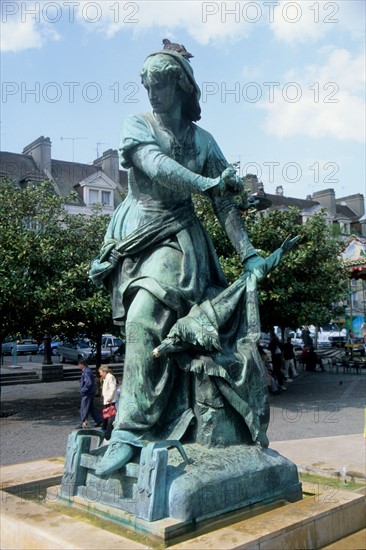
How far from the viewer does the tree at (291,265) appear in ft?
46.1

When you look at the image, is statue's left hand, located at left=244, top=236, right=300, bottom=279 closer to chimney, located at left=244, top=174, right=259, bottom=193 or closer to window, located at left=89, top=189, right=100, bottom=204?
chimney, located at left=244, top=174, right=259, bottom=193

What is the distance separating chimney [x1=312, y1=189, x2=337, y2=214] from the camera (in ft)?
180

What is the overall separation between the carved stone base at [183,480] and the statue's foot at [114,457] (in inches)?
2.6

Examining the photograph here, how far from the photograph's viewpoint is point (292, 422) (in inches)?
499

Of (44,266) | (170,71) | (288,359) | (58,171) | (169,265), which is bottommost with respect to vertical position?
(288,359)

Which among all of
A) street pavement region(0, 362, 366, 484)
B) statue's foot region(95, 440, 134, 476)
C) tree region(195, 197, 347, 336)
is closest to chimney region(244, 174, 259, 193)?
tree region(195, 197, 347, 336)

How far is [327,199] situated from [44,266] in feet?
152

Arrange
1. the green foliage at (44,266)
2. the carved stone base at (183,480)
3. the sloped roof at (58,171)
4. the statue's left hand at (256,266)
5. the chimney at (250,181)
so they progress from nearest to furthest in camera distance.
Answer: the carved stone base at (183,480) → the statue's left hand at (256,266) → the green foliage at (44,266) → the chimney at (250,181) → the sloped roof at (58,171)

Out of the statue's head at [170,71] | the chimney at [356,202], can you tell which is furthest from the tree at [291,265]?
the chimney at [356,202]

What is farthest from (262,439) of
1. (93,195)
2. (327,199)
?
(327,199)

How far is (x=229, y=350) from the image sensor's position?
393 cm

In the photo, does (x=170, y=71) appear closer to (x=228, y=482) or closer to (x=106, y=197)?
(x=228, y=482)

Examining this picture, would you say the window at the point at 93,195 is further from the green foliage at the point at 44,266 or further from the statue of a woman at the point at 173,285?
the statue of a woman at the point at 173,285

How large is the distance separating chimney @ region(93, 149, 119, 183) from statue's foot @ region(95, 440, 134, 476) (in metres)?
37.7
